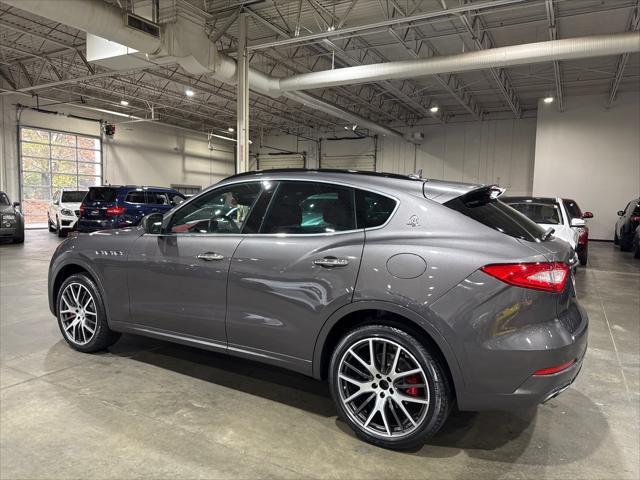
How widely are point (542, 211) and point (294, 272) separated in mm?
6225

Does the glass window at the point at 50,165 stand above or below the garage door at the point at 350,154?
below

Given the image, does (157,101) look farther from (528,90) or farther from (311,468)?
(311,468)

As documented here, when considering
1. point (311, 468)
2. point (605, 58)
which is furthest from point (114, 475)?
point (605, 58)

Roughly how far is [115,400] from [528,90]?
1847 cm

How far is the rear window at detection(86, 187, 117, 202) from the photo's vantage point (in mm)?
11746

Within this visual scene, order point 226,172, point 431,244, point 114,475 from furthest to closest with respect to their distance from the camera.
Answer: point 226,172
point 431,244
point 114,475

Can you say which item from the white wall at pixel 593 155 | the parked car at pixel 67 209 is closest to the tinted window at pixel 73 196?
the parked car at pixel 67 209

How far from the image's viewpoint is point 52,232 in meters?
17.1

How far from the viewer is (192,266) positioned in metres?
2.94

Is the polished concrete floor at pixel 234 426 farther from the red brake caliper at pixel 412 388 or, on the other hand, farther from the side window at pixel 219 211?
the side window at pixel 219 211

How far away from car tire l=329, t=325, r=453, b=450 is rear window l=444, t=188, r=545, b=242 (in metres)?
0.75

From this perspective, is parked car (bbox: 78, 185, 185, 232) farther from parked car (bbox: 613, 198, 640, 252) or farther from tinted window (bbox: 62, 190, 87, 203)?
parked car (bbox: 613, 198, 640, 252)

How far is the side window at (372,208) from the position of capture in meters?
2.43

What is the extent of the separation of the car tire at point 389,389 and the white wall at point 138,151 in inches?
768
